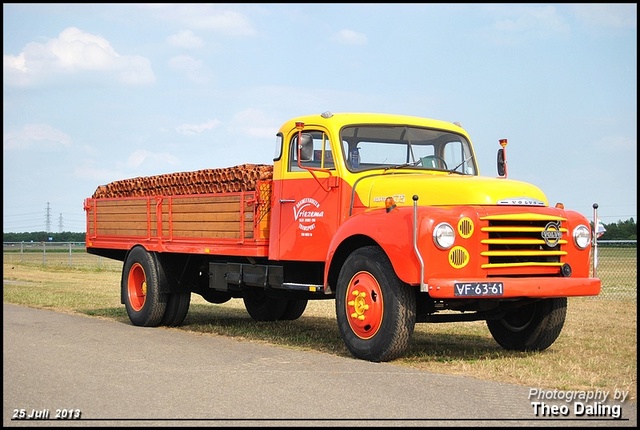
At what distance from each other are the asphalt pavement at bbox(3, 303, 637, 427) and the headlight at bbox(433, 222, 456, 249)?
3.99 ft

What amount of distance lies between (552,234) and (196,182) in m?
5.32

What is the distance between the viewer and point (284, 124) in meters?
11.1

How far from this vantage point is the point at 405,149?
1070 cm

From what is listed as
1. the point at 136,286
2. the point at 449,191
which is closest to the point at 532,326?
the point at 449,191

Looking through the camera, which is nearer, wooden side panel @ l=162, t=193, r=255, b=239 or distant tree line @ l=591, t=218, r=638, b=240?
wooden side panel @ l=162, t=193, r=255, b=239

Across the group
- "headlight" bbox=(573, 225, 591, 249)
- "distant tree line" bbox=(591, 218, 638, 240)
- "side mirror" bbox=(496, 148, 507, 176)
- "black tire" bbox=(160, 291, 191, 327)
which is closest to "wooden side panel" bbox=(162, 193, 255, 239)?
"black tire" bbox=(160, 291, 191, 327)

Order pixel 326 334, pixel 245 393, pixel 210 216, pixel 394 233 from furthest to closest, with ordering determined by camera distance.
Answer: pixel 210 216, pixel 326 334, pixel 394 233, pixel 245 393

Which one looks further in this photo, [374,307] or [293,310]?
[293,310]

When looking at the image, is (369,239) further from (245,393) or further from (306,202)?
(245,393)

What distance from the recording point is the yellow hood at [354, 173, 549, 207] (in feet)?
29.5

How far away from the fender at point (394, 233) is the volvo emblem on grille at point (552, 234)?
4.49ft

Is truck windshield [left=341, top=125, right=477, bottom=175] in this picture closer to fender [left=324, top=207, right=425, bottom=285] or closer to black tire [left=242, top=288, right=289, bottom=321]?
fender [left=324, top=207, right=425, bottom=285]

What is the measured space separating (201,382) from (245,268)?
4.05 metres

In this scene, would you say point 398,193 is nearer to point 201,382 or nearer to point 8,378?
point 201,382
